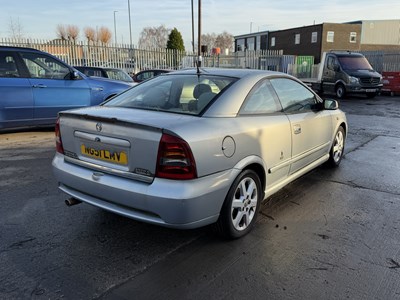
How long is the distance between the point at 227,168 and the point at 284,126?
112 cm

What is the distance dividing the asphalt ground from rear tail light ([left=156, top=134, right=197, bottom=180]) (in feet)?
2.44

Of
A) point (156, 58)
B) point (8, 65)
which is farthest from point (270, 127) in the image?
point (156, 58)

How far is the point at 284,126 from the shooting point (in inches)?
151

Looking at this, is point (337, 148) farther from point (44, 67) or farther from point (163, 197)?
point (44, 67)

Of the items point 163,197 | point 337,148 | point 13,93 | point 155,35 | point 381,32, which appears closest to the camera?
point 163,197

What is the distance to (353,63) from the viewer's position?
1745 cm

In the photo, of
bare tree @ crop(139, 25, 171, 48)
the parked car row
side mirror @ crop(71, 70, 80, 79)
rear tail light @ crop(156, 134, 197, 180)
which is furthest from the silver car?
bare tree @ crop(139, 25, 171, 48)

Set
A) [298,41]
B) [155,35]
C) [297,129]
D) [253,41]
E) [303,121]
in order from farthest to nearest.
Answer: [155,35] → [253,41] → [298,41] → [303,121] → [297,129]

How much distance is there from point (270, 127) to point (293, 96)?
961 mm

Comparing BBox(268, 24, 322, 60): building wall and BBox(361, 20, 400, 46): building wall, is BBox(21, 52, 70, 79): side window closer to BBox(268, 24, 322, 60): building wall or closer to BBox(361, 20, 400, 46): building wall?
BBox(268, 24, 322, 60): building wall

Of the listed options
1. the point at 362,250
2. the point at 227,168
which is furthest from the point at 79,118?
the point at 362,250

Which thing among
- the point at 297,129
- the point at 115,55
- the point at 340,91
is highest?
the point at 115,55

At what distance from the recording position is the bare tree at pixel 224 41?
286 ft

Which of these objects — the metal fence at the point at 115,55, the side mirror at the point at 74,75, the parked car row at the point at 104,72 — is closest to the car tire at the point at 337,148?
the side mirror at the point at 74,75
